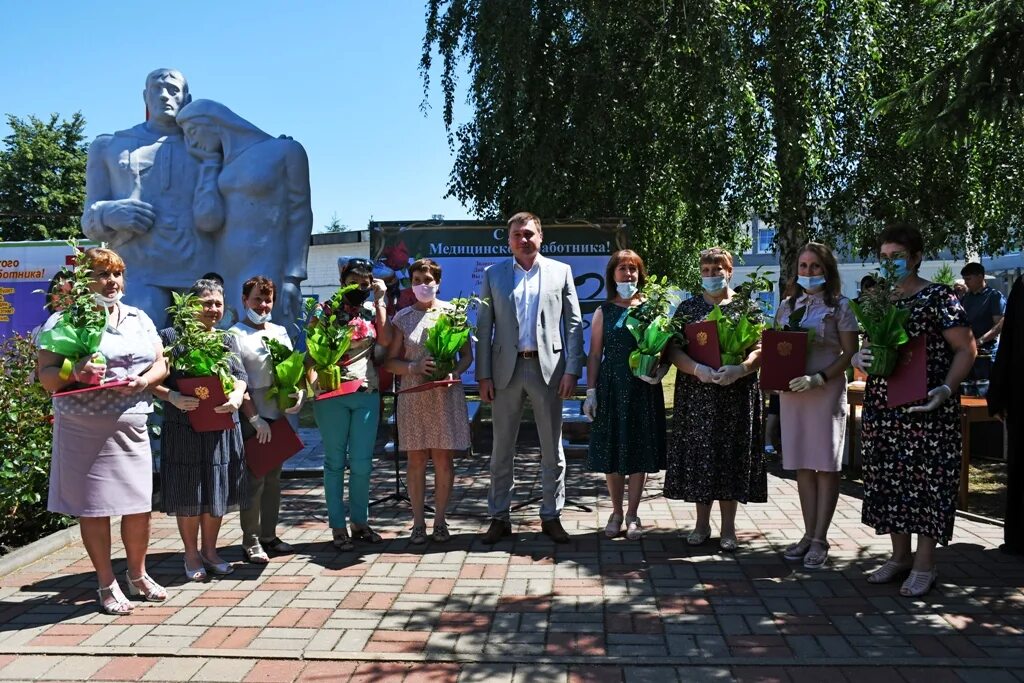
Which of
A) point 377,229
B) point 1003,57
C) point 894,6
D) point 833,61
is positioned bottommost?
point 377,229

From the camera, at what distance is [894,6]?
11.3 m

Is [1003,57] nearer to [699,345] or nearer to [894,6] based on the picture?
[699,345]

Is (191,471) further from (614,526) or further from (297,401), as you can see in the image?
(614,526)

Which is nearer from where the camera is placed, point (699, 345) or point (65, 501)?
point (65, 501)

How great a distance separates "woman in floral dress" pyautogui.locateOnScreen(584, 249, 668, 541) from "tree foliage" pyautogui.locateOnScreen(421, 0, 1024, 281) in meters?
3.84

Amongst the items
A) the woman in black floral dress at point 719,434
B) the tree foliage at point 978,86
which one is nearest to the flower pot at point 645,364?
the woman in black floral dress at point 719,434

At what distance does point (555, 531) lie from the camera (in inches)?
238

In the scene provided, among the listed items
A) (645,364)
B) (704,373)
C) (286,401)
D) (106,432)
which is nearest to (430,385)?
(286,401)

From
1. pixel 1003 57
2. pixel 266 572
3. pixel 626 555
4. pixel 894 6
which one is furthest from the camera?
pixel 894 6

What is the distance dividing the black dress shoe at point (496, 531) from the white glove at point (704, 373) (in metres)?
1.67

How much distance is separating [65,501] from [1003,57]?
661cm

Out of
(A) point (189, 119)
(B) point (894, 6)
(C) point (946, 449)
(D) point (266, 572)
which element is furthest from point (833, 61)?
(D) point (266, 572)

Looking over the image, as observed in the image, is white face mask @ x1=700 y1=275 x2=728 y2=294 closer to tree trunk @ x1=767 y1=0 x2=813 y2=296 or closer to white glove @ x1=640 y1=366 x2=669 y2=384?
white glove @ x1=640 y1=366 x2=669 y2=384

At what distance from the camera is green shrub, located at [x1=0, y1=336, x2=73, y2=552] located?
5.90 metres
